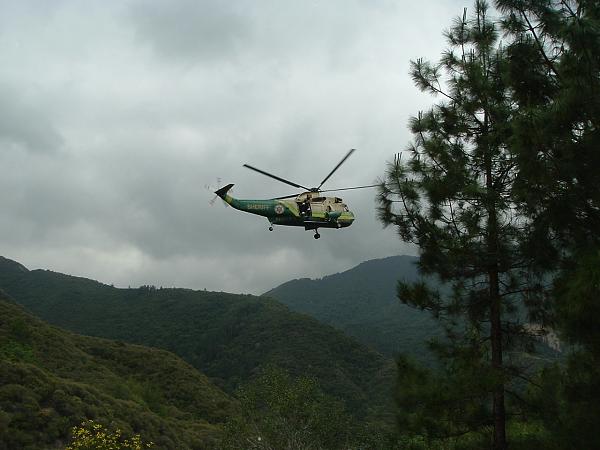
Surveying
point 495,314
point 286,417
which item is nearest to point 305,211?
point 286,417

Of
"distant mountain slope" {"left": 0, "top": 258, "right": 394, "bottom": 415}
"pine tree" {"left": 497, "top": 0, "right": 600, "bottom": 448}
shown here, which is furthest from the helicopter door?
"distant mountain slope" {"left": 0, "top": 258, "right": 394, "bottom": 415}

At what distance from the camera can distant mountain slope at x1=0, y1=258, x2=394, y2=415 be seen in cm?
10962

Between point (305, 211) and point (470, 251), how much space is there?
13140 mm

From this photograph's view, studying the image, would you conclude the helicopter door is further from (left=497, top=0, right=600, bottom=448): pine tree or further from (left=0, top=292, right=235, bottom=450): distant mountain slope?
(left=0, top=292, right=235, bottom=450): distant mountain slope

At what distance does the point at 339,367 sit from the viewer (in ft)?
367

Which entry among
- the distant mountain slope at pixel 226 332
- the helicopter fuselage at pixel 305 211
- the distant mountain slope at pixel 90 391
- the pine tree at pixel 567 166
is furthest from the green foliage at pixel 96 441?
the distant mountain slope at pixel 226 332

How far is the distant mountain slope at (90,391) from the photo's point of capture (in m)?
26.8

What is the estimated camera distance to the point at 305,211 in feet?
75.9

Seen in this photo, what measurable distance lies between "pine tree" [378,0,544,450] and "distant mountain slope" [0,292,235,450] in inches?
875

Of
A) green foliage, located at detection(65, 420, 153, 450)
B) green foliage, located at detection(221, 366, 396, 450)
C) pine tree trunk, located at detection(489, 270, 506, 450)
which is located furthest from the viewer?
green foliage, located at detection(221, 366, 396, 450)

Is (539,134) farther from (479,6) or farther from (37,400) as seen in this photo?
(37,400)

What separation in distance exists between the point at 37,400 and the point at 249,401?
1407 cm

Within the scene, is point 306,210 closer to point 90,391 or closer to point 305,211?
point 305,211

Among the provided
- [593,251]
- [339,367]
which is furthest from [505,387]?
[339,367]
